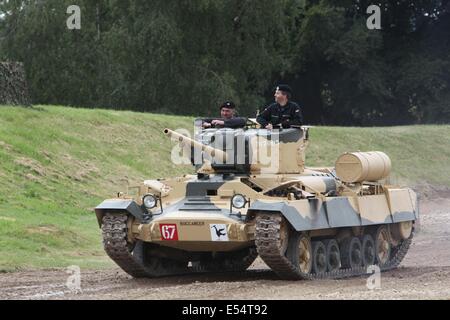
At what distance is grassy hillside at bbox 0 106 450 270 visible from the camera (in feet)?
77.9

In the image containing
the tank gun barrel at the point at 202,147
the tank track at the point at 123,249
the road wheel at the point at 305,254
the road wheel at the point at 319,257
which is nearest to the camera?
the tank track at the point at 123,249

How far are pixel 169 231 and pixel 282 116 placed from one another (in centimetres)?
344

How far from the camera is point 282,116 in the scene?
20.6 metres

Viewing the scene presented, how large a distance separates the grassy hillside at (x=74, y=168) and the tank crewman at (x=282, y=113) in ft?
15.0

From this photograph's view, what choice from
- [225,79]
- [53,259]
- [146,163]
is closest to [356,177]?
[53,259]

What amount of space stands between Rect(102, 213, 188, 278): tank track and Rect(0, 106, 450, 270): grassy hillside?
9.15 feet

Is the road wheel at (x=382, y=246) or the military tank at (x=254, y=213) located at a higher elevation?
the military tank at (x=254, y=213)

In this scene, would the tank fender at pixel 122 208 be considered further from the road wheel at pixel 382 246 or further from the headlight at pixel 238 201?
the road wheel at pixel 382 246

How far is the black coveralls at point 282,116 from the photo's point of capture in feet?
67.4

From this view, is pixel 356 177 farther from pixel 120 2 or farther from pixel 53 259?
pixel 120 2

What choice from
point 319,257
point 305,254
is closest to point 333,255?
point 319,257

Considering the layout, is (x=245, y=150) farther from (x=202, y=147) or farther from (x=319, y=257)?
(x=319, y=257)

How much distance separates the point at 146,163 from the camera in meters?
33.6

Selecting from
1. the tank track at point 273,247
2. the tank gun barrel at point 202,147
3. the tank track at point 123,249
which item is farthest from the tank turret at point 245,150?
the tank track at point 273,247
